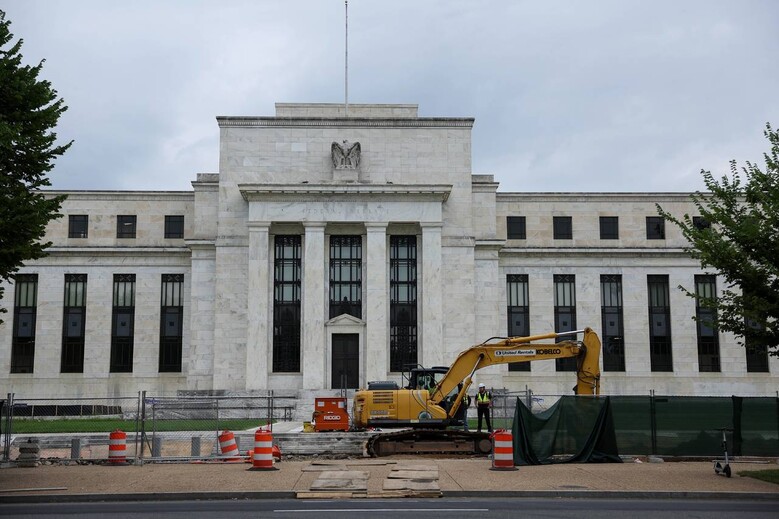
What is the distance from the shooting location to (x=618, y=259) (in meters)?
58.5

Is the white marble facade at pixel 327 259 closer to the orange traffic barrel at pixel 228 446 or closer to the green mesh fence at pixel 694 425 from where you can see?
the orange traffic barrel at pixel 228 446

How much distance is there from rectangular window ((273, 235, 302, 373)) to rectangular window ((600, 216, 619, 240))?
68.2 ft

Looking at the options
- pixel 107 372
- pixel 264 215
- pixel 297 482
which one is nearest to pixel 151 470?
pixel 297 482

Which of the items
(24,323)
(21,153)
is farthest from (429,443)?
(24,323)

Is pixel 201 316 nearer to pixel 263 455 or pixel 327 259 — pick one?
pixel 327 259

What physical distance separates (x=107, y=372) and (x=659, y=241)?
37.7m

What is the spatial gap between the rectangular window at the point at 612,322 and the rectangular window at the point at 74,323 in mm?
34299

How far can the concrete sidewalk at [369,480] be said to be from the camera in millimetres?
19859

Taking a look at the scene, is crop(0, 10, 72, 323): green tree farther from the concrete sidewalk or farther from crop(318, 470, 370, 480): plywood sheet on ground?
crop(318, 470, 370, 480): plywood sheet on ground

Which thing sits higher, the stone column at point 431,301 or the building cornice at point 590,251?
the building cornice at point 590,251

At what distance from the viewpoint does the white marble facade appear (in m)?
53.6

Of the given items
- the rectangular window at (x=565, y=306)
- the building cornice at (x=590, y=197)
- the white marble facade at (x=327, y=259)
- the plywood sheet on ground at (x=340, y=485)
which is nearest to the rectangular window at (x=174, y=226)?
the white marble facade at (x=327, y=259)

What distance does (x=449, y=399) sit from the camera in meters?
30.6

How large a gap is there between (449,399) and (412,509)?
13.4 metres
